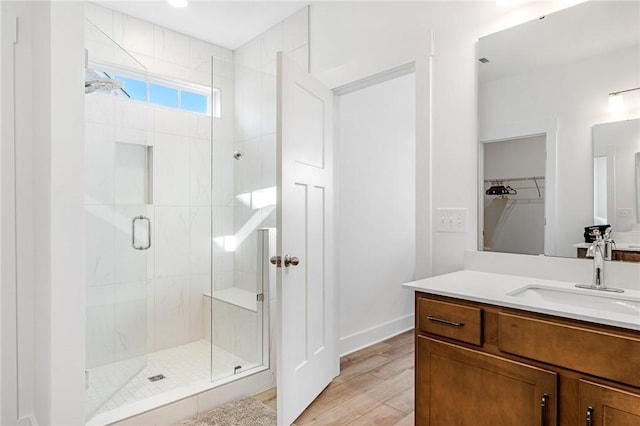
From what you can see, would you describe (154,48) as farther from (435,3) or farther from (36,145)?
(435,3)

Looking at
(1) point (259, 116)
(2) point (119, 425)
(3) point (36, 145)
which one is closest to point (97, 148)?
(3) point (36, 145)

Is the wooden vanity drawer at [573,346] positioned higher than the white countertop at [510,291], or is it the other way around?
the white countertop at [510,291]

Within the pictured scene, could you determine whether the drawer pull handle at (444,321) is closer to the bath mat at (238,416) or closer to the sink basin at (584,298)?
the sink basin at (584,298)

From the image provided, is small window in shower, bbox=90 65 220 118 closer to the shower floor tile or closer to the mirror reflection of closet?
the shower floor tile

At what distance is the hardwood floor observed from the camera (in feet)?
6.95

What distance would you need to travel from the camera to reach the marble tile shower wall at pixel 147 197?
7.53 ft

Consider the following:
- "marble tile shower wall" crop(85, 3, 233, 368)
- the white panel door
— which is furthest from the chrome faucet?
"marble tile shower wall" crop(85, 3, 233, 368)

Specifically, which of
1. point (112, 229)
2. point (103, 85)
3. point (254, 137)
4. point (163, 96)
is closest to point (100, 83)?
point (103, 85)

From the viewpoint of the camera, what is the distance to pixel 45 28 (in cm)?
147

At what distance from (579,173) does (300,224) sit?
140 cm

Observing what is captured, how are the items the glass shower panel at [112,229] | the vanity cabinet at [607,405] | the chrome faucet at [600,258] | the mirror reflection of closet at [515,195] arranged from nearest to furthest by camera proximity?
1. the vanity cabinet at [607,405]
2. the chrome faucet at [600,258]
3. the mirror reflection of closet at [515,195]
4. the glass shower panel at [112,229]

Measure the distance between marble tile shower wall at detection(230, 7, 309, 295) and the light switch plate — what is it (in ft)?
3.95

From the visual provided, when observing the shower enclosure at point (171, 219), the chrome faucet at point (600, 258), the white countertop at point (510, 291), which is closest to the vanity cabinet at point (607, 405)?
the white countertop at point (510, 291)

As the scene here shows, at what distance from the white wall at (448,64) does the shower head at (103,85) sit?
1709 millimetres
